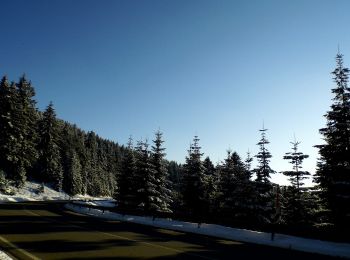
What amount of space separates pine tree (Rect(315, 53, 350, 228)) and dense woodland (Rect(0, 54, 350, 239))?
56 mm

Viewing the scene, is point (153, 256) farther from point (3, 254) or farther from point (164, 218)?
point (164, 218)

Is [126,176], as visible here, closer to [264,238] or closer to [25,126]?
[25,126]

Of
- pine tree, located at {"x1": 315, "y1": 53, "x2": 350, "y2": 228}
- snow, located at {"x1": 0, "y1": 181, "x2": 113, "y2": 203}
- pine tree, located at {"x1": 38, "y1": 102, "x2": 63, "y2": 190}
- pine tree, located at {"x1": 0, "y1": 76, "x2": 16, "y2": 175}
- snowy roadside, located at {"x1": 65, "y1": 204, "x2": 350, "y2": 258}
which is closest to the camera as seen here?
snowy roadside, located at {"x1": 65, "y1": 204, "x2": 350, "y2": 258}

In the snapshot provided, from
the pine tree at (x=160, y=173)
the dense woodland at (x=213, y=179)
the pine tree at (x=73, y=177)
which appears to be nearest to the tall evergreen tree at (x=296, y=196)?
the dense woodland at (x=213, y=179)

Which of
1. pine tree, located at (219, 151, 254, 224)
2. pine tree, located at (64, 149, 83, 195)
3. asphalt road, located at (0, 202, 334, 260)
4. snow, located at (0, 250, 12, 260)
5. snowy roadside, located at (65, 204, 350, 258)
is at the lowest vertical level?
snow, located at (0, 250, 12, 260)

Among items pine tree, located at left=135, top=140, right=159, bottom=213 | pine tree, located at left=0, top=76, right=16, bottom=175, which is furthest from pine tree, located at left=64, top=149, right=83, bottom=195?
pine tree, located at left=135, top=140, right=159, bottom=213

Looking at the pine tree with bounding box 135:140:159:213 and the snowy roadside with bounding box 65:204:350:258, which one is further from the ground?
the pine tree with bounding box 135:140:159:213

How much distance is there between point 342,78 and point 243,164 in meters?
13.9

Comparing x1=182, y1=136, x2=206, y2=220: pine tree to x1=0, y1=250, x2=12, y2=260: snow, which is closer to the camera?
x1=0, y1=250, x2=12, y2=260: snow

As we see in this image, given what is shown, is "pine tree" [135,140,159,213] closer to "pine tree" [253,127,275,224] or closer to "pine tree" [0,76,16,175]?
A: "pine tree" [253,127,275,224]

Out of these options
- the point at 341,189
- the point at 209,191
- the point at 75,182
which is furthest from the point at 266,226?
the point at 75,182

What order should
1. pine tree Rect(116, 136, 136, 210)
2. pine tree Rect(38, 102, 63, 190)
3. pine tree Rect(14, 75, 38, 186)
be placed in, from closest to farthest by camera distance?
1. pine tree Rect(116, 136, 136, 210)
2. pine tree Rect(14, 75, 38, 186)
3. pine tree Rect(38, 102, 63, 190)

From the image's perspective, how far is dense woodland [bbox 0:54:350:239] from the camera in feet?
78.2

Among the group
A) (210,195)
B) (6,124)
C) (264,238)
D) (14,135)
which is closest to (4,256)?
(264,238)
